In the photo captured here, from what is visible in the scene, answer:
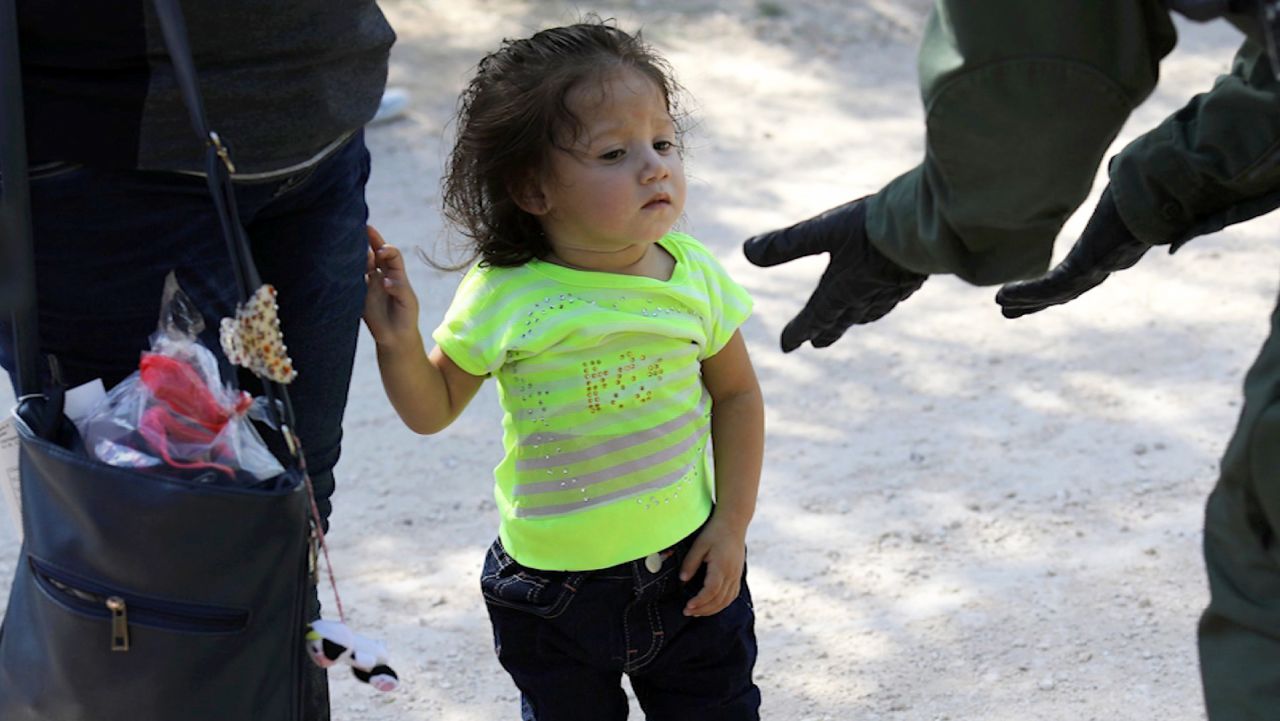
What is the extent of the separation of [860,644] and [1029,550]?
478 mm

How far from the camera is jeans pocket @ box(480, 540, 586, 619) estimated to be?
6.48ft

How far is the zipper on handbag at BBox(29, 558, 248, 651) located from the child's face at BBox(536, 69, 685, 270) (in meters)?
0.66

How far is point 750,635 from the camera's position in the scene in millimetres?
2105

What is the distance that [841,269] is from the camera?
73.4 inches

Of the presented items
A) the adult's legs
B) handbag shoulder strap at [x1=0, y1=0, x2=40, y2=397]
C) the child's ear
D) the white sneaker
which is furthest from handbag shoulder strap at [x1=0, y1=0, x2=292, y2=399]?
the white sneaker

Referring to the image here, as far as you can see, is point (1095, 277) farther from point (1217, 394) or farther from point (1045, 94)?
point (1217, 394)

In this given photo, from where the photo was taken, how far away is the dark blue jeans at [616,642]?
198 cm

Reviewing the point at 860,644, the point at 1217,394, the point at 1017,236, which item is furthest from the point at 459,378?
the point at 1217,394

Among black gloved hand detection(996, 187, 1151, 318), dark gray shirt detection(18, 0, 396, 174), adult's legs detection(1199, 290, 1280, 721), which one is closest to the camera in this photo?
adult's legs detection(1199, 290, 1280, 721)

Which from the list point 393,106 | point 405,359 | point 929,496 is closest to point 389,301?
point 405,359

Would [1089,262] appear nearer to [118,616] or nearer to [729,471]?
[729,471]

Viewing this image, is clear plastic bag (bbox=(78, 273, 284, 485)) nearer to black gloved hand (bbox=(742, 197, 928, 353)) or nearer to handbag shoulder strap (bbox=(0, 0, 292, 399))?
handbag shoulder strap (bbox=(0, 0, 292, 399))

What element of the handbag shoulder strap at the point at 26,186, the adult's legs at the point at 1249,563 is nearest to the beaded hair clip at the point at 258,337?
the handbag shoulder strap at the point at 26,186

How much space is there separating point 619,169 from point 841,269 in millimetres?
282
